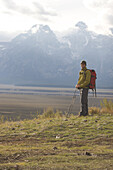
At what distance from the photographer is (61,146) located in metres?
8.67

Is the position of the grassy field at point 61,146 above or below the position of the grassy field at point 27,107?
above

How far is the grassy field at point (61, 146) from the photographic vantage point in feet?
20.4

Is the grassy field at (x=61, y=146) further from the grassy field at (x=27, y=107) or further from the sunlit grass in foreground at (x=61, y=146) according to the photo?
the grassy field at (x=27, y=107)

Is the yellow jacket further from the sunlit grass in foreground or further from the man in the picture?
the sunlit grass in foreground

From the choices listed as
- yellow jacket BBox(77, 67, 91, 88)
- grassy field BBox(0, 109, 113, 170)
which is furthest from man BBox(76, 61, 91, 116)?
grassy field BBox(0, 109, 113, 170)

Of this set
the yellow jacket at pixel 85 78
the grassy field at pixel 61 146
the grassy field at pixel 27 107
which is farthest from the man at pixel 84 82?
the grassy field at pixel 27 107

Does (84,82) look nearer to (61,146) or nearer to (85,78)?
(85,78)

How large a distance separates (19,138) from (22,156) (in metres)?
3.25

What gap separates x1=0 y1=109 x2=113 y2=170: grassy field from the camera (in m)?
6.23

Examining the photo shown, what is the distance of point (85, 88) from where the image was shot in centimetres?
1444

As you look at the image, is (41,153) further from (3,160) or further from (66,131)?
(66,131)

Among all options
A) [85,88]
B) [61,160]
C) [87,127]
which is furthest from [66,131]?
[61,160]

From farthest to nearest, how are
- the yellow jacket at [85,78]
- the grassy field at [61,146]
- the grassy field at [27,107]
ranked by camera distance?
the grassy field at [27,107] < the yellow jacket at [85,78] < the grassy field at [61,146]

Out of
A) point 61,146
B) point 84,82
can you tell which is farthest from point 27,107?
point 61,146
